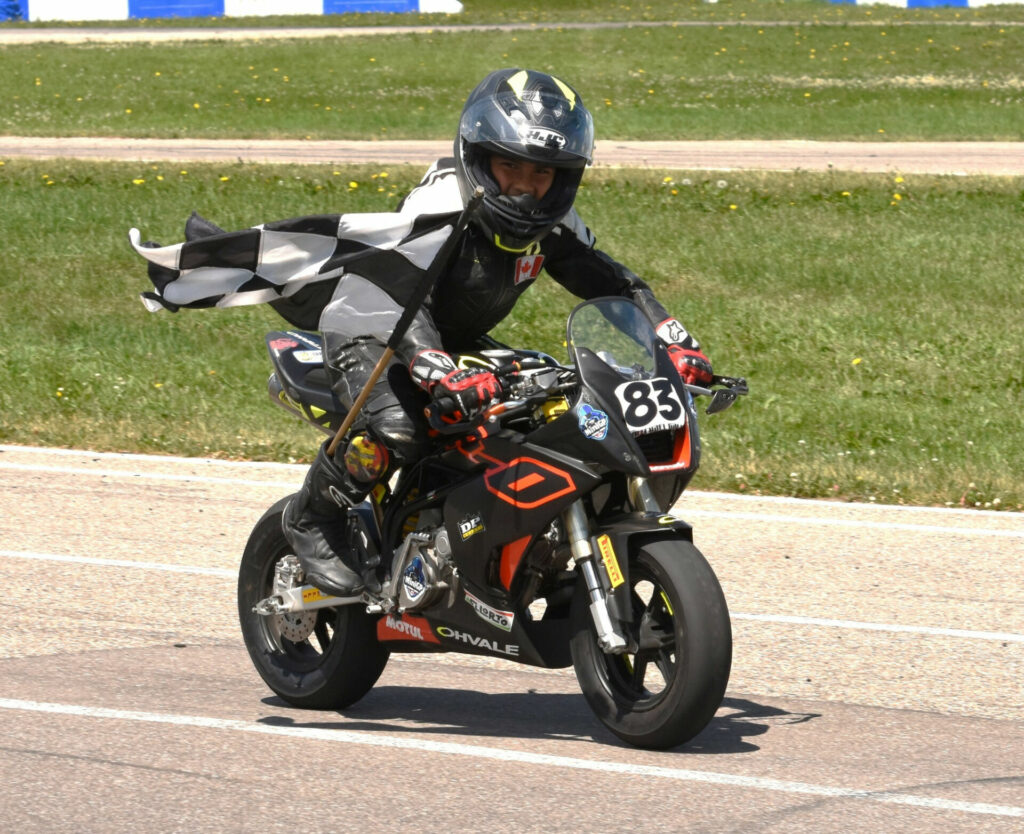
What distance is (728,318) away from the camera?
1475 centimetres

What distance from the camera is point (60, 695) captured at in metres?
6.20

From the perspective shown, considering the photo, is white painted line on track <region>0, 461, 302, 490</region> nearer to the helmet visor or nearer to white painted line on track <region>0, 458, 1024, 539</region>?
white painted line on track <region>0, 458, 1024, 539</region>

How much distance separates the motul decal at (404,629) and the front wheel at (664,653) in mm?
571

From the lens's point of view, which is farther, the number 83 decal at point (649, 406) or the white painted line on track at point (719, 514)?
the white painted line on track at point (719, 514)

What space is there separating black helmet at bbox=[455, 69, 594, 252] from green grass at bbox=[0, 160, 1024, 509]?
4.70 m

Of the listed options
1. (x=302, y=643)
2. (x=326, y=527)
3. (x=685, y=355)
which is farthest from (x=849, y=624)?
(x=326, y=527)

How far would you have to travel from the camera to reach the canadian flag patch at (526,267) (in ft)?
19.0

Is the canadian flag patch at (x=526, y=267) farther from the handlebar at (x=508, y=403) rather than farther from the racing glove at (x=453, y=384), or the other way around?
the racing glove at (x=453, y=384)

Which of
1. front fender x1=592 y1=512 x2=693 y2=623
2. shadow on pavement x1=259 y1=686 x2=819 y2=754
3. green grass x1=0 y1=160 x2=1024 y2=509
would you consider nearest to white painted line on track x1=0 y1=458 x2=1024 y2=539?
green grass x1=0 y1=160 x2=1024 y2=509

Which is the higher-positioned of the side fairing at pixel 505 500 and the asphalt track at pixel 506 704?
the side fairing at pixel 505 500

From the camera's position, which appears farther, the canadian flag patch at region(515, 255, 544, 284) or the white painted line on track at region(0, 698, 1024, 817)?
the canadian flag patch at region(515, 255, 544, 284)

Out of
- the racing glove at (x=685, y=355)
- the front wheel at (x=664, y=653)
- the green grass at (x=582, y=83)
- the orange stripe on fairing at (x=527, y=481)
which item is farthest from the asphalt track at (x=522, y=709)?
the green grass at (x=582, y=83)

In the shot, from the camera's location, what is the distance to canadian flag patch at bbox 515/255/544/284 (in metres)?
5.79

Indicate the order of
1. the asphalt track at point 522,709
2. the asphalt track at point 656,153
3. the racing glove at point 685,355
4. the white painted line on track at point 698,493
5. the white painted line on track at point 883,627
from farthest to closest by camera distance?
the asphalt track at point 656,153 < the white painted line on track at point 698,493 < the white painted line on track at point 883,627 < the racing glove at point 685,355 < the asphalt track at point 522,709
